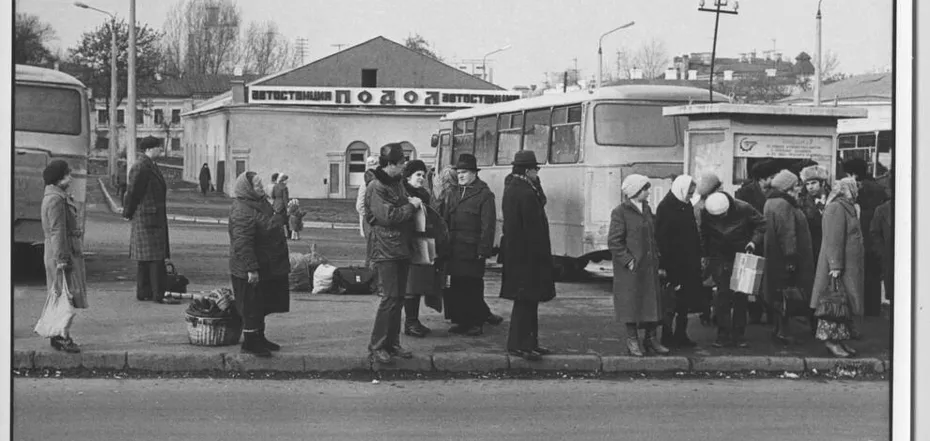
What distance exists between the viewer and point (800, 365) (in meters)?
11.0

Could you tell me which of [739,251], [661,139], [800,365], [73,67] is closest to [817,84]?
[661,139]

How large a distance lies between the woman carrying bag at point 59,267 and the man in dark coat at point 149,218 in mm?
2579

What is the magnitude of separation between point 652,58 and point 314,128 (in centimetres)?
1643

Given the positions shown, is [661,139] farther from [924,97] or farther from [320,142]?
[320,142]

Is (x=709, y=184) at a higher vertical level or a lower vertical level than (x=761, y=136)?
lower

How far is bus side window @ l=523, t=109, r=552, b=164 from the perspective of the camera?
1711cm

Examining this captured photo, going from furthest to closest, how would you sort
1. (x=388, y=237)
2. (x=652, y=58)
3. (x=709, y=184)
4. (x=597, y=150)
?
(x=597, y=150) < (x=652, y=58) < (x=709, y=184) < (x=388, y=237)

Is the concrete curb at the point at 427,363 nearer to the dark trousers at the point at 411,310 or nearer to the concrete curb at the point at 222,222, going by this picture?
the dark trousers at the point at 411,310

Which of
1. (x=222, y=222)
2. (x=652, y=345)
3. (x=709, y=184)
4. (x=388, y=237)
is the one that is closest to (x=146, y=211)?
(x=388, y=237)

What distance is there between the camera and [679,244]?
11320 millimetres

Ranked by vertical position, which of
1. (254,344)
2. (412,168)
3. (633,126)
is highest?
(633,126)

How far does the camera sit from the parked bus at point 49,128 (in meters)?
14.1

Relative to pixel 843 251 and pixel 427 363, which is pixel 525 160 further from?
pixel 843 251

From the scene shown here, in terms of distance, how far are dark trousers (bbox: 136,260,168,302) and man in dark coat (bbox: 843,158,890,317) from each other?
24.3 ft
